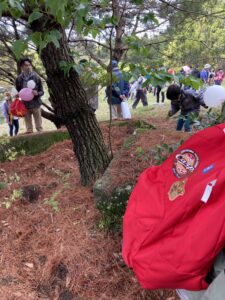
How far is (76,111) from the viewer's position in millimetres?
3521

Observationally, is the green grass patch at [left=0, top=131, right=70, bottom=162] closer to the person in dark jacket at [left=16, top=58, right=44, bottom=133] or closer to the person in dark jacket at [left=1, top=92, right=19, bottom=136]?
the person in dark jacket at [left=16, top=58, right=44, bottom=133]

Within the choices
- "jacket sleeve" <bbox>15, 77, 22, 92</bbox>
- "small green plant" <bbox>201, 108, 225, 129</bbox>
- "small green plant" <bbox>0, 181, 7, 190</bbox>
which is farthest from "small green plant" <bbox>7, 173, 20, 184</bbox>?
"jacket sleeve" <bbox>15, 77, 22, 92</bbox>

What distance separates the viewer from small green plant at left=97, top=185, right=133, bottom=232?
301 cm

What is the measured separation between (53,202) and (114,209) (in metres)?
0.74

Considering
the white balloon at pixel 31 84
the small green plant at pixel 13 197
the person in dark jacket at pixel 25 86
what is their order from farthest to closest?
the person in dark jacket at pixel 25 86 → the white balloon at pixel 31 84 → the small green plant at pixel 13 197

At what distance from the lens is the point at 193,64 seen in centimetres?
1390

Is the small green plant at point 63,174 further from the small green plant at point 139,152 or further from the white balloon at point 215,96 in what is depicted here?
the white balloon at point 215,96

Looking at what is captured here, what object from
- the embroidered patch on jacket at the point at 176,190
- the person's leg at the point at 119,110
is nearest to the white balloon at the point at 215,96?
the embroidered patch on jacket at the point at 176,190

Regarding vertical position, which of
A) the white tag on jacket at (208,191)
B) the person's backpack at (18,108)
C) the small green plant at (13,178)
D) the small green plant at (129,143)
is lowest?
the small green plant at (13,178)

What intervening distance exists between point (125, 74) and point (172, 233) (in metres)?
1.88

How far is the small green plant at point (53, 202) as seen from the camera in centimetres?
338

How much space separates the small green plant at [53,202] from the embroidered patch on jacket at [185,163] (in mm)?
1875

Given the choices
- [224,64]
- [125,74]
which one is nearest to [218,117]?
[125,74]

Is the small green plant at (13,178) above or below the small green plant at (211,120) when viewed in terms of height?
below
